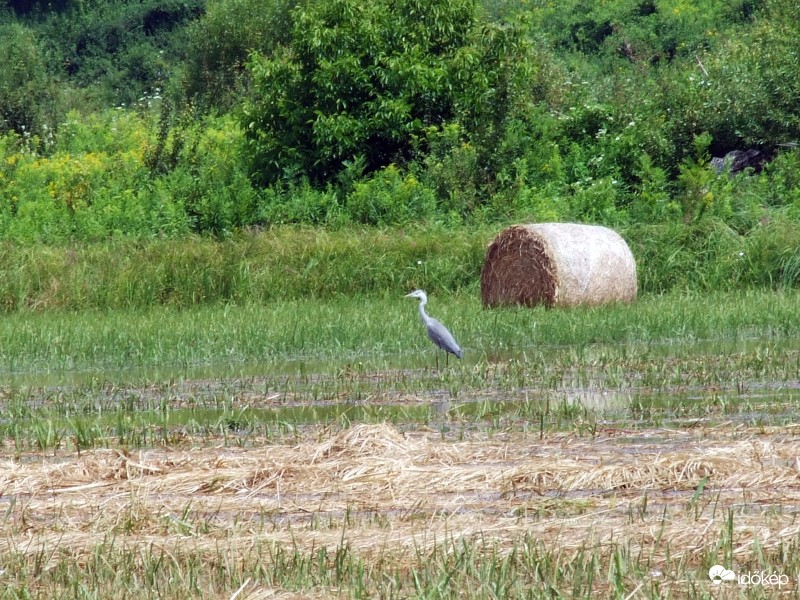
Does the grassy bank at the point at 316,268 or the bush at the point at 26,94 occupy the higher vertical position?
the bush at the point at 26,94

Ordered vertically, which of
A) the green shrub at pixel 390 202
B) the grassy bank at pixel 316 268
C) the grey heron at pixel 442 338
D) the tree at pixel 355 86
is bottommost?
the grassy bank at pixel 316 268

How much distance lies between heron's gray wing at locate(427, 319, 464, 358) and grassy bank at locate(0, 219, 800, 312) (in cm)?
623

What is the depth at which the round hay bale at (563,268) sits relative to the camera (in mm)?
15844

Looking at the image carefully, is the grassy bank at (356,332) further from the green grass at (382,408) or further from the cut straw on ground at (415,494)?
the cut straw on ground at (415,494)

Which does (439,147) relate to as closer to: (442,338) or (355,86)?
(355,86)

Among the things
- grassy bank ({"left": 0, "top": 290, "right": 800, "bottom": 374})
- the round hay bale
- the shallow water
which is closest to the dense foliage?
the round hay bale

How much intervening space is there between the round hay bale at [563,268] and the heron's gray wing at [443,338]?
455cm

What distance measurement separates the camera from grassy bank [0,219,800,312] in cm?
1762

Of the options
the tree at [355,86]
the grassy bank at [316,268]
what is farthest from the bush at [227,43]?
the grassy bank at [316,268]

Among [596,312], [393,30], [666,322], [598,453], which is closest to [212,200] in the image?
[393,30]

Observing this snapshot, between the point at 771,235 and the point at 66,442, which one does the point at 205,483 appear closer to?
the point at 66,442

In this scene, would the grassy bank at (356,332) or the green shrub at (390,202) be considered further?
the green shrub at (390,202)

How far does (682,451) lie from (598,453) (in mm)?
456

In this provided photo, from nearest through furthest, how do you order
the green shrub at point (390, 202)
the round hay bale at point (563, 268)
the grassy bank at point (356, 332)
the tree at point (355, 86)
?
the grassy bank at point (356, 332), the round hay bale at point (563, 268), the green shrub at point (390, 202), the tree at point (355, 86)
